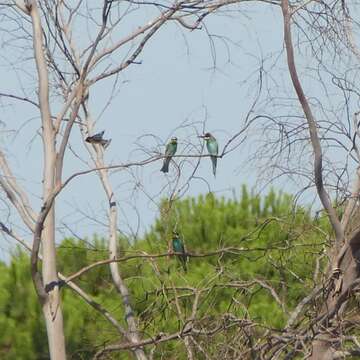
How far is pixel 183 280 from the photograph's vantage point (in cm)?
820

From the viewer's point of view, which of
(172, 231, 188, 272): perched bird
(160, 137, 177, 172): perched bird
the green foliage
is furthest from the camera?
(172, 231, 188, 272): perched bird

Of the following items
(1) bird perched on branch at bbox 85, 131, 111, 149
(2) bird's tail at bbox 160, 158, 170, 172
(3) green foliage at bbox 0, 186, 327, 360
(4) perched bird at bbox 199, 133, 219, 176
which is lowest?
(3) green foliage at bbox 0, 186, 327, 360

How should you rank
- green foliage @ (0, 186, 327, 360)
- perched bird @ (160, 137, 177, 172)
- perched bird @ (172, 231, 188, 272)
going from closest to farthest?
perched bird @ (160, 137, 177, 172), green foliage @ (0, 186, 327, 360), perched bird @ (172, 231, 188, 272)

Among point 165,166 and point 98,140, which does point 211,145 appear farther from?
point 98,140

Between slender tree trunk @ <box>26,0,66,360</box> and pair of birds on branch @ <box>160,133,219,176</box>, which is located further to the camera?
slender tree trunk @ <box>26,0,66,360</box>

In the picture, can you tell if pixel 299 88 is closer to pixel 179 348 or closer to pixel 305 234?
pixel 305 234

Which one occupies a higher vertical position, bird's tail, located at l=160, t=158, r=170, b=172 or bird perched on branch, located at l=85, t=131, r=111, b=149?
bird perched on branch, located at l=85, t=131, r=111, b=149

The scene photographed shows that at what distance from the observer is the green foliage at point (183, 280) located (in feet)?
24.4

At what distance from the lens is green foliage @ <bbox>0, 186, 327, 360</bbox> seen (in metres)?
7.44

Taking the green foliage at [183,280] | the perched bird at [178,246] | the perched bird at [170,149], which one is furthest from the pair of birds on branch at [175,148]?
the perched bird at [178,246]

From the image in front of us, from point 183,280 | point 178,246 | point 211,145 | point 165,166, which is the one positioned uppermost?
point 211,145

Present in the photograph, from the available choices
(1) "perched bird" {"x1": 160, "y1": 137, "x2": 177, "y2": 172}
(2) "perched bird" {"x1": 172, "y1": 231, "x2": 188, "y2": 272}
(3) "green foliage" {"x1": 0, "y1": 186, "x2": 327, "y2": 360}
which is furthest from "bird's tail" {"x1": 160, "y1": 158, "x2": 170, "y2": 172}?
(2) "perched bird" {"x1": 172, "y1": 231, "x2": 188, "y2": 272}

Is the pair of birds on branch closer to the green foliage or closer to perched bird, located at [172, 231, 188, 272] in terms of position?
the green foliage

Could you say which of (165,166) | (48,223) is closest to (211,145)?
(165,166)
